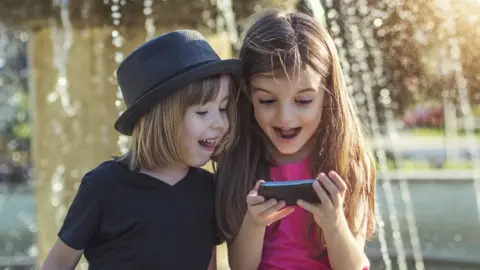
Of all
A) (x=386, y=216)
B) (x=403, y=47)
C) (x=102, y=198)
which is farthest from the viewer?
Answer: (x=386, y=216)

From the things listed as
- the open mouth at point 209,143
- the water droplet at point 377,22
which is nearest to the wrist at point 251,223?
the open mouth at point 209,143

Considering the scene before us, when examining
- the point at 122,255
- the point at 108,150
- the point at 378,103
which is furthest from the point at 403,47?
the point at 122,255

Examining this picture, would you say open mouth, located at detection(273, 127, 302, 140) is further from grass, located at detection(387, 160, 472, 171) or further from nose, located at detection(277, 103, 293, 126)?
grass, located at detection(387, 160, 472, 171)

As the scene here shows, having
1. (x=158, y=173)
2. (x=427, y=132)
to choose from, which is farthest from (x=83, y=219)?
(x=427, y=132)

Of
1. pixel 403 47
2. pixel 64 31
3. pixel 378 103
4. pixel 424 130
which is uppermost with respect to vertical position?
pixel 64 31

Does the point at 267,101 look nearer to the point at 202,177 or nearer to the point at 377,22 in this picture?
the point at 202,177

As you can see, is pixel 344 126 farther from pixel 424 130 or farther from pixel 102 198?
pixel 424 130

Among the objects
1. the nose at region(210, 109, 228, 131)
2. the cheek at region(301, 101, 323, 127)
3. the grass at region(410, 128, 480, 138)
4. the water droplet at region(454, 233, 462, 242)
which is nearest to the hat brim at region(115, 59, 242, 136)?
the nose at region(210, 109, 228, 131)

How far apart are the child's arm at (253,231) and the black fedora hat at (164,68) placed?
336mm

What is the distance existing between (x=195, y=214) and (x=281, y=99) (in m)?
0.39

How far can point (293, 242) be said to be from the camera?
6.95 ft

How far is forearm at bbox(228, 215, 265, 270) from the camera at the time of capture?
6.66 feet

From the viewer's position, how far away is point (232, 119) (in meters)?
2.07

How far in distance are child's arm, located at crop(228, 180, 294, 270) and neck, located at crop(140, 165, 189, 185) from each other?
8.4 inches
